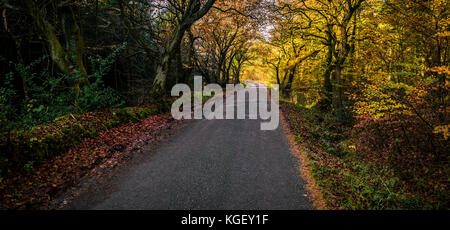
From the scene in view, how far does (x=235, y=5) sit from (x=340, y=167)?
483 inches

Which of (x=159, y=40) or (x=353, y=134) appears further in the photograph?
(x=159, y=40)

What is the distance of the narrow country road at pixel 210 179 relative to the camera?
13.6 ft

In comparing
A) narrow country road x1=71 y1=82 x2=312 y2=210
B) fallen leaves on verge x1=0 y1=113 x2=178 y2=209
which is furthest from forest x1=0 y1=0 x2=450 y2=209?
narrow country road x1=71 y1=82 x2=312 y2=210

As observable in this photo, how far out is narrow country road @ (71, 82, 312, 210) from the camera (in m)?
4.14

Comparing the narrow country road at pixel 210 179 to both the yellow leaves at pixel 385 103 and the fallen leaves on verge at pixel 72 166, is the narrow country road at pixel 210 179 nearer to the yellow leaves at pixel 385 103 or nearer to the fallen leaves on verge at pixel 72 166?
the fallen leaves on verge at pixel 72 166

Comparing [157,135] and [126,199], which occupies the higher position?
[157,135]

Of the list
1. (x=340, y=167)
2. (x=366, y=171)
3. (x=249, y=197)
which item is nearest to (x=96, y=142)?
(x=249, y=197)

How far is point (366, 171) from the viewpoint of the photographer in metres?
5.89

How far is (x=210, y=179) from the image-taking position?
16.6 feet

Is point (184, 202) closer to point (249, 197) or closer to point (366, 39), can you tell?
point (249, 197)

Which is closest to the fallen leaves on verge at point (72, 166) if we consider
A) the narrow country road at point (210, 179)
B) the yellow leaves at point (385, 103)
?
the narrow country road at point (210, 179)

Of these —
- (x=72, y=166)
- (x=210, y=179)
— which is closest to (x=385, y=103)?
(x=210, y=179)
